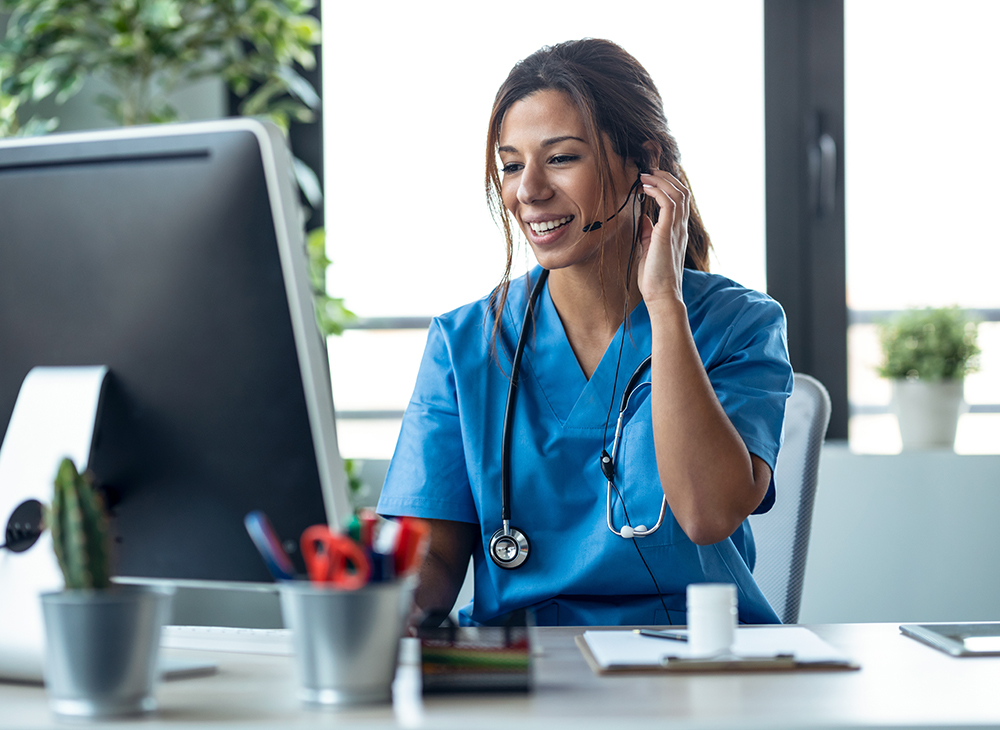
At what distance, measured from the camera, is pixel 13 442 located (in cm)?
79

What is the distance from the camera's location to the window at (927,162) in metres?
2.56

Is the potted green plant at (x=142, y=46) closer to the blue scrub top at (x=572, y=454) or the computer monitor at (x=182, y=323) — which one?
the blue scrub top at (x=572, y=454)

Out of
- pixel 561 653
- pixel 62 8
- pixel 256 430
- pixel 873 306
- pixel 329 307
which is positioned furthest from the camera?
pixel 873 306

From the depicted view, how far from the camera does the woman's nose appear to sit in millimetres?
1333

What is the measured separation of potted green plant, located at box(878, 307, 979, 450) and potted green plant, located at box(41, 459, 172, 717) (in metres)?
2.13

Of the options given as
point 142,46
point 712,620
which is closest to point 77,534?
point 712,620

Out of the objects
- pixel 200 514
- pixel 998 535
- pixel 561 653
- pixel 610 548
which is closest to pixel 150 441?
pixel 200 514

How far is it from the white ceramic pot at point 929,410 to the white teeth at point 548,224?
1394 mm

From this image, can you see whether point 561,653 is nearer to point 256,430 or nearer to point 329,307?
point 256,430

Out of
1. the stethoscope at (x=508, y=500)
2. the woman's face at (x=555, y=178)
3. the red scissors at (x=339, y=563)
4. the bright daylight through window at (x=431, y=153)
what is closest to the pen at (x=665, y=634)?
the stethoscope at (x=508, y=500)

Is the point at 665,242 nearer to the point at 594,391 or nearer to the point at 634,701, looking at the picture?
the point at 594,391

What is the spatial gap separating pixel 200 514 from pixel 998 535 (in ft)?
6.85

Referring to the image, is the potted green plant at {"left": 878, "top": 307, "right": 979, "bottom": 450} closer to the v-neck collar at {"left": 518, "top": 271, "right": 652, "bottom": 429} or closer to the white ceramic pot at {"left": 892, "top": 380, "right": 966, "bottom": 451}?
the white ceramic pot at {"left": 892, "top": 380, "right": 966, "bottom": 451}

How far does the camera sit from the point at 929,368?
7.64 ft
